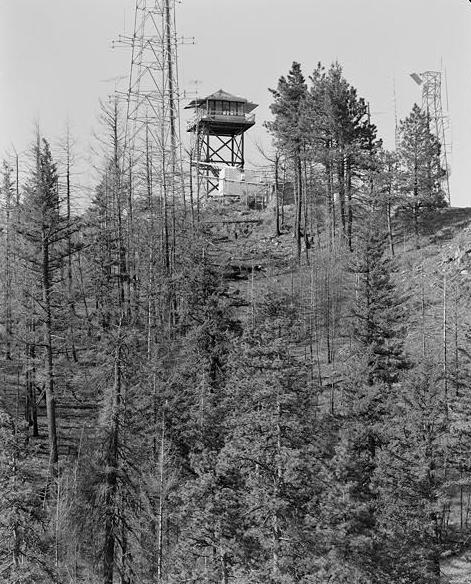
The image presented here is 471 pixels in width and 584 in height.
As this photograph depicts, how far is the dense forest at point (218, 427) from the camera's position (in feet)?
57.0

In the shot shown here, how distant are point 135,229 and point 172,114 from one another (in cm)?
1190

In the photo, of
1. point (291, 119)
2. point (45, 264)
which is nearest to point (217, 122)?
point (291, 119)

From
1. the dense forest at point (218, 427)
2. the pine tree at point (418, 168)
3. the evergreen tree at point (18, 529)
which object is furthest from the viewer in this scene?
the pine tree at point (418, 168)

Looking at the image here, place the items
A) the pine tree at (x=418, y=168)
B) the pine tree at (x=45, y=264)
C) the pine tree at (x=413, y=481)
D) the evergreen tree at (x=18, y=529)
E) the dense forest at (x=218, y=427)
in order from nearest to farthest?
the evergreen tree at (x=18, y=529)
the dense forest at (x=218, y=427)
the pine tree at (x=413, y=481)
the pine tree at (x=45, y=264)
the pine tree at (x=418, y=168)

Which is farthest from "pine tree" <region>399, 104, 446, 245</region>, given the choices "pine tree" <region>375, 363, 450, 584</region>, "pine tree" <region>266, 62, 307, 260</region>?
"pine tree" <region>375, 363, 450, 584</region>

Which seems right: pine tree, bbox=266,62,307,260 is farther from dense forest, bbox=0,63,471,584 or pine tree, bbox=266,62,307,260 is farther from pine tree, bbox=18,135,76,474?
pine tree, bbox=18,135,76,474

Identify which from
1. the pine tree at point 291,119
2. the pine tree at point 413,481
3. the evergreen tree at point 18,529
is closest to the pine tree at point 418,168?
the pine tree at point 291,119

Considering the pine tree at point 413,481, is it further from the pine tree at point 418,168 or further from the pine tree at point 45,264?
the pine tree at point 418,168

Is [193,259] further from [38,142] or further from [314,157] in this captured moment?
→ [314,157]

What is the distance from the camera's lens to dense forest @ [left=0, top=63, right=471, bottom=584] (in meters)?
17.4

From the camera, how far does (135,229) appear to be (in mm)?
41750

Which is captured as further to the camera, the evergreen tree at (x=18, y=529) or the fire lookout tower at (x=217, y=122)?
the fire lookout tower at (x=217, y=122)

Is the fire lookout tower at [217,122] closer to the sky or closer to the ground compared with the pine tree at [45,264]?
closer to the sky

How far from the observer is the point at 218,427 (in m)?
22.3
